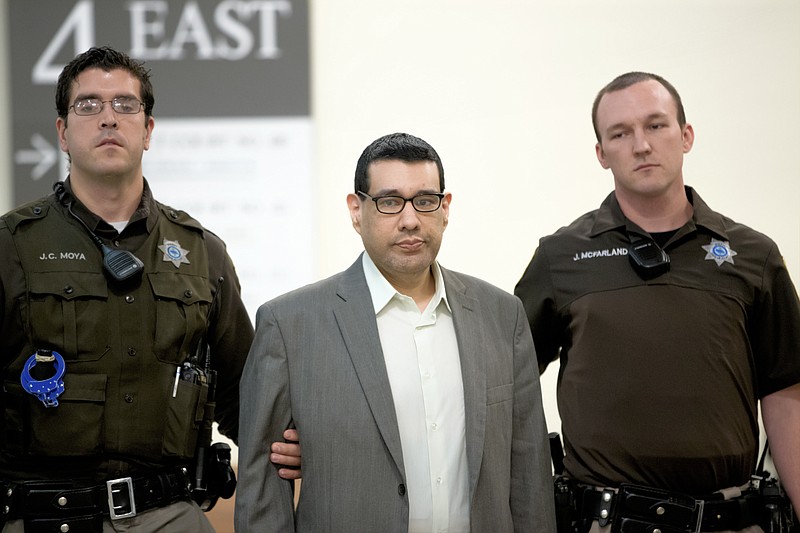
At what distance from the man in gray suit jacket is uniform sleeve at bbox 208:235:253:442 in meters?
0.50

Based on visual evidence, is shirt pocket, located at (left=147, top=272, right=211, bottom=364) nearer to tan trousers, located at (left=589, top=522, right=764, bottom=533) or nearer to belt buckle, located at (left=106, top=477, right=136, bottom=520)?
belt buckle, located at (left=106, top=477, right=136, bottom=520)

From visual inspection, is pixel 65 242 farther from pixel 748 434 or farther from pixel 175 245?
pixel 748 434

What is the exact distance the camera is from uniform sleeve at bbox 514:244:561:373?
260 centimetres

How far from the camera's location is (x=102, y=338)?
233 cm

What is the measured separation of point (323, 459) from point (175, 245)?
0.84m

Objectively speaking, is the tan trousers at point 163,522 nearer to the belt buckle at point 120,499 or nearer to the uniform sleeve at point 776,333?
the belt buckle at point 120,499

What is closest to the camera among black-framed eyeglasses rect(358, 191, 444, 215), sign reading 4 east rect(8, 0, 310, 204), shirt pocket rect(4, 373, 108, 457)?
black-framed eyeglasses rect(358, 191, 444, 215)

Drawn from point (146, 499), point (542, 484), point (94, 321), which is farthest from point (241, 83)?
point (542, 484)

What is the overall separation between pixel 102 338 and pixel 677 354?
1.48 metres

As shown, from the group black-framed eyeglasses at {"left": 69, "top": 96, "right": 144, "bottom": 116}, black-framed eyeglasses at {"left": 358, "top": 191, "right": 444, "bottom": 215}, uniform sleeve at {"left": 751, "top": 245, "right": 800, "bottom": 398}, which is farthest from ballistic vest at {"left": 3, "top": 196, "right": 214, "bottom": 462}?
uniform sleeve at {"left": 751, "top": 245, "right": 800, "bottom": 398}

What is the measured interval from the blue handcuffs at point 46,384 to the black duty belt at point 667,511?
139cm

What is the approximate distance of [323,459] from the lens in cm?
204

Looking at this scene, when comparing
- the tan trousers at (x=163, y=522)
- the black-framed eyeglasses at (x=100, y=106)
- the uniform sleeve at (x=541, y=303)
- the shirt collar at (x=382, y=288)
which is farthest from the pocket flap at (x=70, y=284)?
the uniform sleeve at (x=541, y=303)

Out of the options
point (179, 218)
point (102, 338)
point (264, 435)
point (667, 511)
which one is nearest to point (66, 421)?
point (102, 338)
